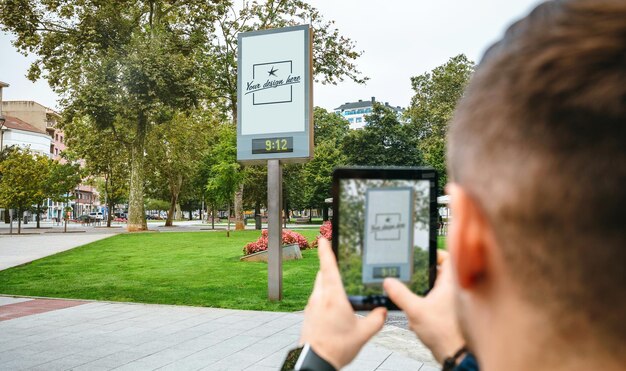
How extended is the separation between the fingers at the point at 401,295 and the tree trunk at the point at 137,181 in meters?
34.9

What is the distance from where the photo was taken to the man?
0.64 m

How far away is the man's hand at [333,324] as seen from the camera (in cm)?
106

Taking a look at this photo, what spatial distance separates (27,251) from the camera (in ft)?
71.5

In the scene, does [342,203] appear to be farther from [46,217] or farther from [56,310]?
[46,217]

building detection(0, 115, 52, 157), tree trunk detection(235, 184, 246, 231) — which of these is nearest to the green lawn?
tree trunk detection(235, 184, 246, 231)

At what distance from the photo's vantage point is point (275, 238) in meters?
10.7

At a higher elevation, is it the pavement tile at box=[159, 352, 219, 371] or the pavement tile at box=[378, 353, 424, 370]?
the pavement tile at box=[378, 353, 424, 370]

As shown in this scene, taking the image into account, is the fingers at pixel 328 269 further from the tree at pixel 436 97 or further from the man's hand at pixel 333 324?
the tree at pixel 436 97

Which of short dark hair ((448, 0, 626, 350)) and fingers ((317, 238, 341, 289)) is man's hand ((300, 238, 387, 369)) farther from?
short dark hair ((448, 0, 626, 350))


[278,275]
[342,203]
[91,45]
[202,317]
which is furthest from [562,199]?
[91,45]

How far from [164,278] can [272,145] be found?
5.54 m

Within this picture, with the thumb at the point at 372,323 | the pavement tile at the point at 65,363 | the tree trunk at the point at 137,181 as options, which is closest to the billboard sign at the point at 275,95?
the pavement tile at the point at 65,363

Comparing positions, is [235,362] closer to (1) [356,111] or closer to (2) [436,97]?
(2) [436,97]

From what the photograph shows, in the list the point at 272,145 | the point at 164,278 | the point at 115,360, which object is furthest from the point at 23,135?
the point at 115,360
